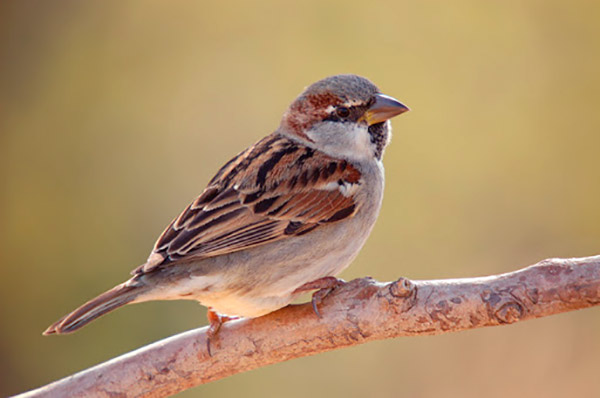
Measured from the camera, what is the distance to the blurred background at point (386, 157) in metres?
5.27

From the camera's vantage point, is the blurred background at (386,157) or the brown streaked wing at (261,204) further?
the blurred background at (386,157)

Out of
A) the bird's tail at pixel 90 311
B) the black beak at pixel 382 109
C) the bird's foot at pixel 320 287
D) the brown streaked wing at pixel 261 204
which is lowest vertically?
the bird's foot at pixel 320 287

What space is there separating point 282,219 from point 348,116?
0.67 meters

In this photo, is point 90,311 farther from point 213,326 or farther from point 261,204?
point 261,204

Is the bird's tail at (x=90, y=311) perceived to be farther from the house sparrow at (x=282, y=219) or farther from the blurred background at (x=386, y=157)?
the blurred background at (x=386, y=157)

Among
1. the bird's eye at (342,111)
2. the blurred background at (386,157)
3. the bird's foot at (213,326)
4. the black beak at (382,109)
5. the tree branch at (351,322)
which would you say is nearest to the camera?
the tree branch at (351,322)

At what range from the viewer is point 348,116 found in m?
3.72

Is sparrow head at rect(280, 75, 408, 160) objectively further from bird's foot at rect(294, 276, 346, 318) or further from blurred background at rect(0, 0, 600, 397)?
blurred background at rect(0, 0, 600, 397)

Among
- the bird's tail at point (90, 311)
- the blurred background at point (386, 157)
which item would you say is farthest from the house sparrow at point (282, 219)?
the blurred background at point (386, 157)

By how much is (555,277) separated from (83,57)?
4.79 m

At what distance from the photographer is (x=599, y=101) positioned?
17.8ft

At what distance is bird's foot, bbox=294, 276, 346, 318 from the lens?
3.05 meters

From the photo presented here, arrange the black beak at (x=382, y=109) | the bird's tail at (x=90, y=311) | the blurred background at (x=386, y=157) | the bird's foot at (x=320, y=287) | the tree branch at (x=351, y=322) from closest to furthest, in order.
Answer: the tree branch at (x=351, y=322) → the bird's tail at (x=90, y=311) → the bird's foot at (x=320, y=287) → the black beak at (x=382, y=109) → the blurred background at (x=386, y=157)

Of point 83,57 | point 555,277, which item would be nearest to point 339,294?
point 555,277
